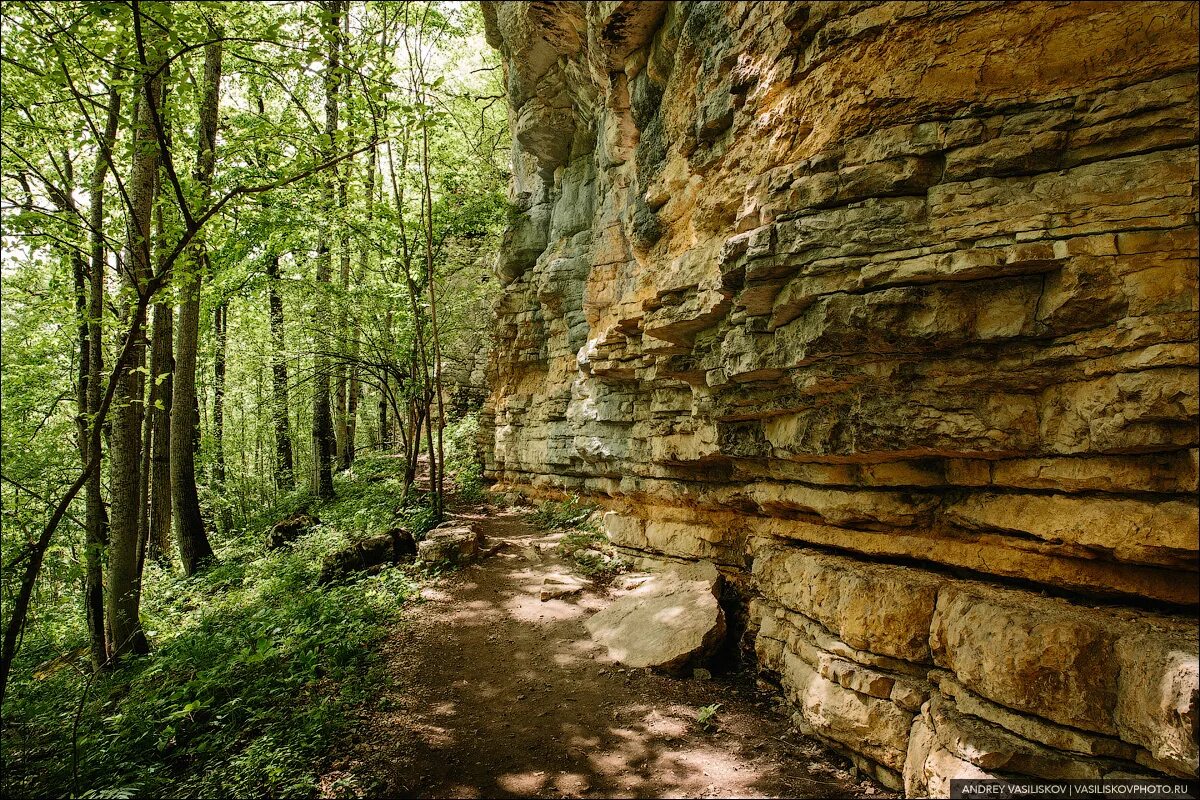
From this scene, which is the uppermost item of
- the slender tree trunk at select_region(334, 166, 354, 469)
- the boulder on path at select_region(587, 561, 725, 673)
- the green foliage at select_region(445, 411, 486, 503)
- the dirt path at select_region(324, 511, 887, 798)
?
the slender tree trunk at select_region(334, 166, 354, 469)

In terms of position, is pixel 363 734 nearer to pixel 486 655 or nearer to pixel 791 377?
pixel 486 655

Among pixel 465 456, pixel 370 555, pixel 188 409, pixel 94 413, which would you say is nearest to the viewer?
pixel 94 413

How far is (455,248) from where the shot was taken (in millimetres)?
21156

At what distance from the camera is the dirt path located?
471 cm

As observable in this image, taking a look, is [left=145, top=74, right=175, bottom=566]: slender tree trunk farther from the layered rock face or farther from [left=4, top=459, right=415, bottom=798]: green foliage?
the layered rock face

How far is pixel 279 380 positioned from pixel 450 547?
936 centimetres

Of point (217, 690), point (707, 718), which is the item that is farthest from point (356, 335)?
point (707, 718)

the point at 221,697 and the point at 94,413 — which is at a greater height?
the point at 94,413

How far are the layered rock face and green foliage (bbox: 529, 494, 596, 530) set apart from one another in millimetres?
5957

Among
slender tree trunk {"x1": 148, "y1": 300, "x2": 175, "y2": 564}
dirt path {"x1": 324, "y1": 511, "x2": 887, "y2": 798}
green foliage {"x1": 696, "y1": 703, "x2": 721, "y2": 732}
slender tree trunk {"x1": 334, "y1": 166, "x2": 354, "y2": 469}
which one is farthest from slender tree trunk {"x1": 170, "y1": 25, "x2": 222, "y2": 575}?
green foliage {"x1": 696, "y1": 703, "x2": 721, "y2": 732}

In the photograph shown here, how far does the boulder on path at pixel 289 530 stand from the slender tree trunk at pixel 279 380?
3505mm

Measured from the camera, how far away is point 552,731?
5.62 meters

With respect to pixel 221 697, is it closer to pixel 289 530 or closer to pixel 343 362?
pixel 289 530

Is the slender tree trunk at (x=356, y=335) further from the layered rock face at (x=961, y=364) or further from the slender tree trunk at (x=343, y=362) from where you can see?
the layered rock face at (x=961, y=364)
